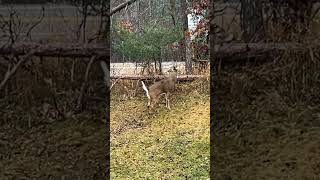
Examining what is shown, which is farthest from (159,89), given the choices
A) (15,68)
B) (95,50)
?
(15,68)

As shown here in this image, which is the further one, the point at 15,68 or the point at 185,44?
the point at 185,44

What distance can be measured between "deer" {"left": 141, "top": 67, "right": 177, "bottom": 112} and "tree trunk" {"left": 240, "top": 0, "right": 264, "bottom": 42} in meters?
0.39

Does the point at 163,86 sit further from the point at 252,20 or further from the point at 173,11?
the point at 252,20

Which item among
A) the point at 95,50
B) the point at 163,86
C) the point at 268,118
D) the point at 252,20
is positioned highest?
the point at 252,20

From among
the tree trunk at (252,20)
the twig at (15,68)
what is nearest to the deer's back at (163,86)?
the tree trunk at (252,20)

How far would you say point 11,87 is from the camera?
193 cm

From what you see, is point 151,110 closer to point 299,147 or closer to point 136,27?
point 136,27

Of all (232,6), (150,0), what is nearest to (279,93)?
(232,6)

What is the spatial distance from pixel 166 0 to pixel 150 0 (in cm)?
7

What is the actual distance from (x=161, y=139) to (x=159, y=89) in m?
0.23

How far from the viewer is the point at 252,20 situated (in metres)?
1.93

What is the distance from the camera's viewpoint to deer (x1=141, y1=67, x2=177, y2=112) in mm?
2156

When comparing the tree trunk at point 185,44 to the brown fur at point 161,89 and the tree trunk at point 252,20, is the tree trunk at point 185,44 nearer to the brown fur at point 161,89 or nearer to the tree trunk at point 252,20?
the brown fur at point 161,89

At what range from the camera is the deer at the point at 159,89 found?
84.9 inches
